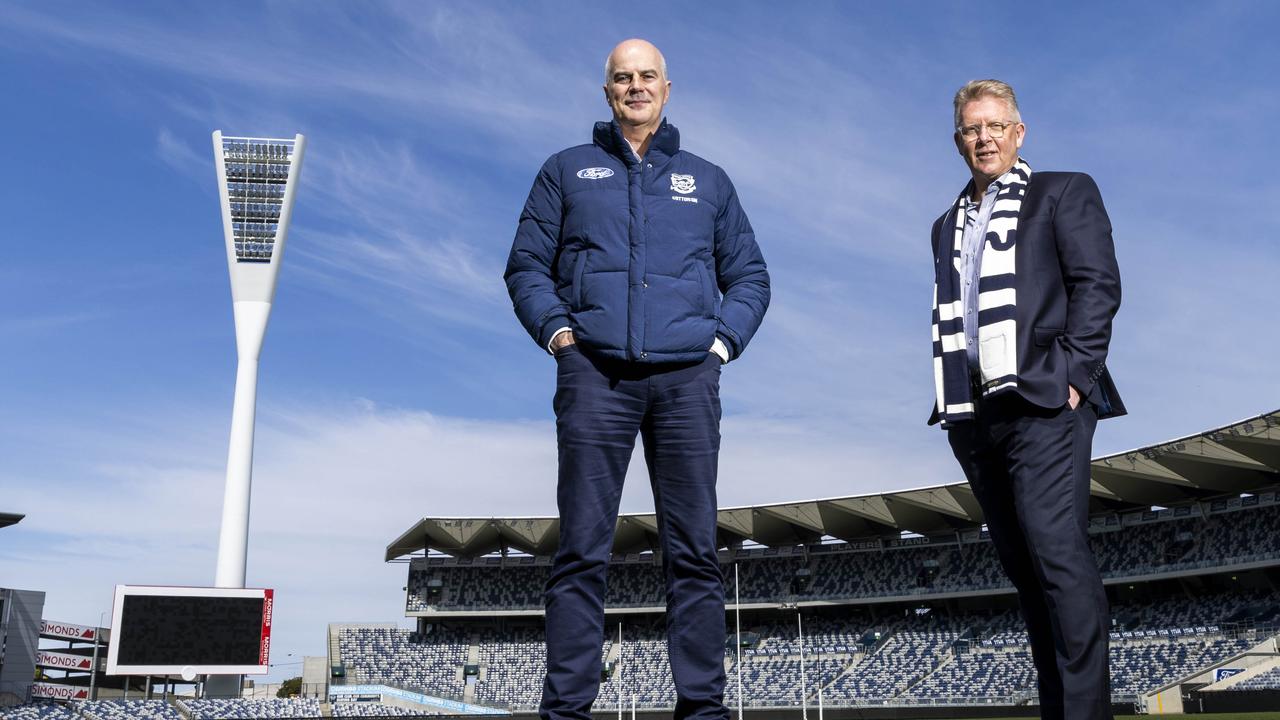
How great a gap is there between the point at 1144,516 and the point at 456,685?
3525 centimetres

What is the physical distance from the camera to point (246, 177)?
175 feet

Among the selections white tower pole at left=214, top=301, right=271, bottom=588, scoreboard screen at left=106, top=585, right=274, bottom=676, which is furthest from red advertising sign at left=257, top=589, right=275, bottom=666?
white tower pole at left=214, top=301, right=271, bottom=588

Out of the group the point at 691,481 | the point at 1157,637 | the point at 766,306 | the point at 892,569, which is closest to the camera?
the point at 691,481

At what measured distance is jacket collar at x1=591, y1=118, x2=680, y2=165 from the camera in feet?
14.4

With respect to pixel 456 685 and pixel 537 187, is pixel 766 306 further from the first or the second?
pixel 456 685

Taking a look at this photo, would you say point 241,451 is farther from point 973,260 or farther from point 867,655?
point 973,260

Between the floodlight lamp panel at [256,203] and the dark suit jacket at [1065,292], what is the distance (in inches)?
2046

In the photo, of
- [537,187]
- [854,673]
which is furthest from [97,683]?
[537,187]

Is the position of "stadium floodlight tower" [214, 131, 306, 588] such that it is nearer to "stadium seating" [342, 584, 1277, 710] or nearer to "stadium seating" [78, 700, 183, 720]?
"stadium seating" [78, 700, 183, 720]

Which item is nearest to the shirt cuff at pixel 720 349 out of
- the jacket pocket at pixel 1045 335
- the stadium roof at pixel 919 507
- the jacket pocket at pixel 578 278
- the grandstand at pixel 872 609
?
the jacket pocket at pixel 578 278

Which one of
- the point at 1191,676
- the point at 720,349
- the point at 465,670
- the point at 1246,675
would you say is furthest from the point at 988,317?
the point at 465,670

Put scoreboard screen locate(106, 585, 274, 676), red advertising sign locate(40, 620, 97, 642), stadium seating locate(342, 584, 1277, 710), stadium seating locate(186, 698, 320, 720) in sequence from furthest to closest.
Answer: red advertising sign locate(40, 620, 97, 642), stadium seating locate(186, 698, 320, 720), stadium seating locate(342, 584, 1277, 710), scoreboard screen locate(106, 585, 274, 676)

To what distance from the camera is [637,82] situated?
4434 mm

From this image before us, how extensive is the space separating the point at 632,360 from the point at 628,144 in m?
1.00
